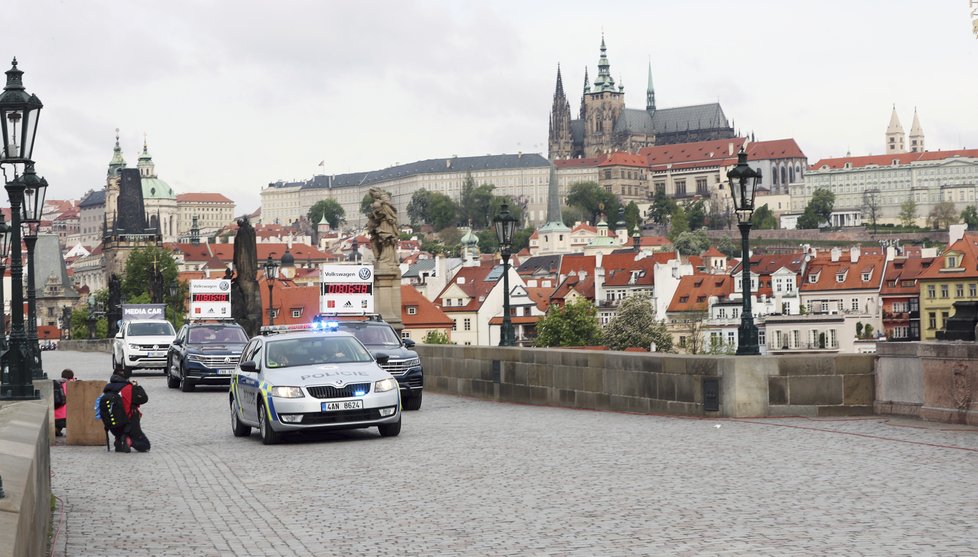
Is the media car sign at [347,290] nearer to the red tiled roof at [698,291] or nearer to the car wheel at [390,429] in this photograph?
the car wheel at [390,429]

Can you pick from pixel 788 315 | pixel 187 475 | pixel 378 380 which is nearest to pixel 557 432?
pixel 378 380

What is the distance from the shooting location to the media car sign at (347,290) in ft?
111

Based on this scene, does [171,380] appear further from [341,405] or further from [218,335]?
[341,405]

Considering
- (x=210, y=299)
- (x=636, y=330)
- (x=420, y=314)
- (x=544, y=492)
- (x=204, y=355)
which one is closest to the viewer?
(x=544, y=492)

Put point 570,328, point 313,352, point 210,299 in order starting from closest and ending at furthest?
point 313,352
point 210,299
point 570,328

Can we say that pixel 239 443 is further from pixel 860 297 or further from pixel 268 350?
pixel 860 297

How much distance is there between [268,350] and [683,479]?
24.3 ft

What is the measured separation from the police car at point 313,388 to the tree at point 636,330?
92.6 meters

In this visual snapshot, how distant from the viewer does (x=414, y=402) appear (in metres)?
24.5

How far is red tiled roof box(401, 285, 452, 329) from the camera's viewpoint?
106688 mm

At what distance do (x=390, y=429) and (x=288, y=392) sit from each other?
143cm

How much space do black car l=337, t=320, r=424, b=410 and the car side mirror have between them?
4.28 m

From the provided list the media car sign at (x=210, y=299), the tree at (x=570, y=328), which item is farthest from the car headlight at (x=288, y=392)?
the tree at (x=570, y=328)

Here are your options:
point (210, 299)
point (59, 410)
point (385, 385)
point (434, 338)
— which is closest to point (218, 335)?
point (210, 299)
